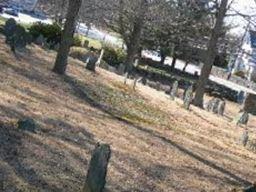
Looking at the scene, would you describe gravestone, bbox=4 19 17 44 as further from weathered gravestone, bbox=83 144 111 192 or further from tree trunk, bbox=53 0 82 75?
weathered gravestone, bbox=83 144 111 192

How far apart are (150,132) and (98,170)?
24.2 ft

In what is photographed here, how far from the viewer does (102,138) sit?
11.9 meters

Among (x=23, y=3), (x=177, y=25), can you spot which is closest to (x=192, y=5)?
(x=177, y=25)

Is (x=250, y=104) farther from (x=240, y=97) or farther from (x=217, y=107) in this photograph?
(x=217, y=107)

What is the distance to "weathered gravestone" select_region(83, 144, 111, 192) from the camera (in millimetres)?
7406

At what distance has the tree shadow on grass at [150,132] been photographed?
12.8 meters

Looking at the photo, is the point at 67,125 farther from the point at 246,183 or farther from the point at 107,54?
the point at 107,54

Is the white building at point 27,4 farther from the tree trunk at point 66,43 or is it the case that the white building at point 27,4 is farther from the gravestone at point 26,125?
the gravestone at point 26,125

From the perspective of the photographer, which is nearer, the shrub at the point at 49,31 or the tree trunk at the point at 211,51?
the tree trunk at the point at 211,51

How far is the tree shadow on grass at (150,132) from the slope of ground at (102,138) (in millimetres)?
42

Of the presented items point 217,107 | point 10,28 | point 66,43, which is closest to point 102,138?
point 66,43

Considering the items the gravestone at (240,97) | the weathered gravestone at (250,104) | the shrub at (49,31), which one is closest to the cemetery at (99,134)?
the shrub at (49,31)

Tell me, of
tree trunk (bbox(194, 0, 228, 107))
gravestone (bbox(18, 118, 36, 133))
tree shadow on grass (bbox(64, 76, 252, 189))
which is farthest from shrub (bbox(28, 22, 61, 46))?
gravestone (bbox(18, 118, 36, 133))

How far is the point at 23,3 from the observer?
8669cm
